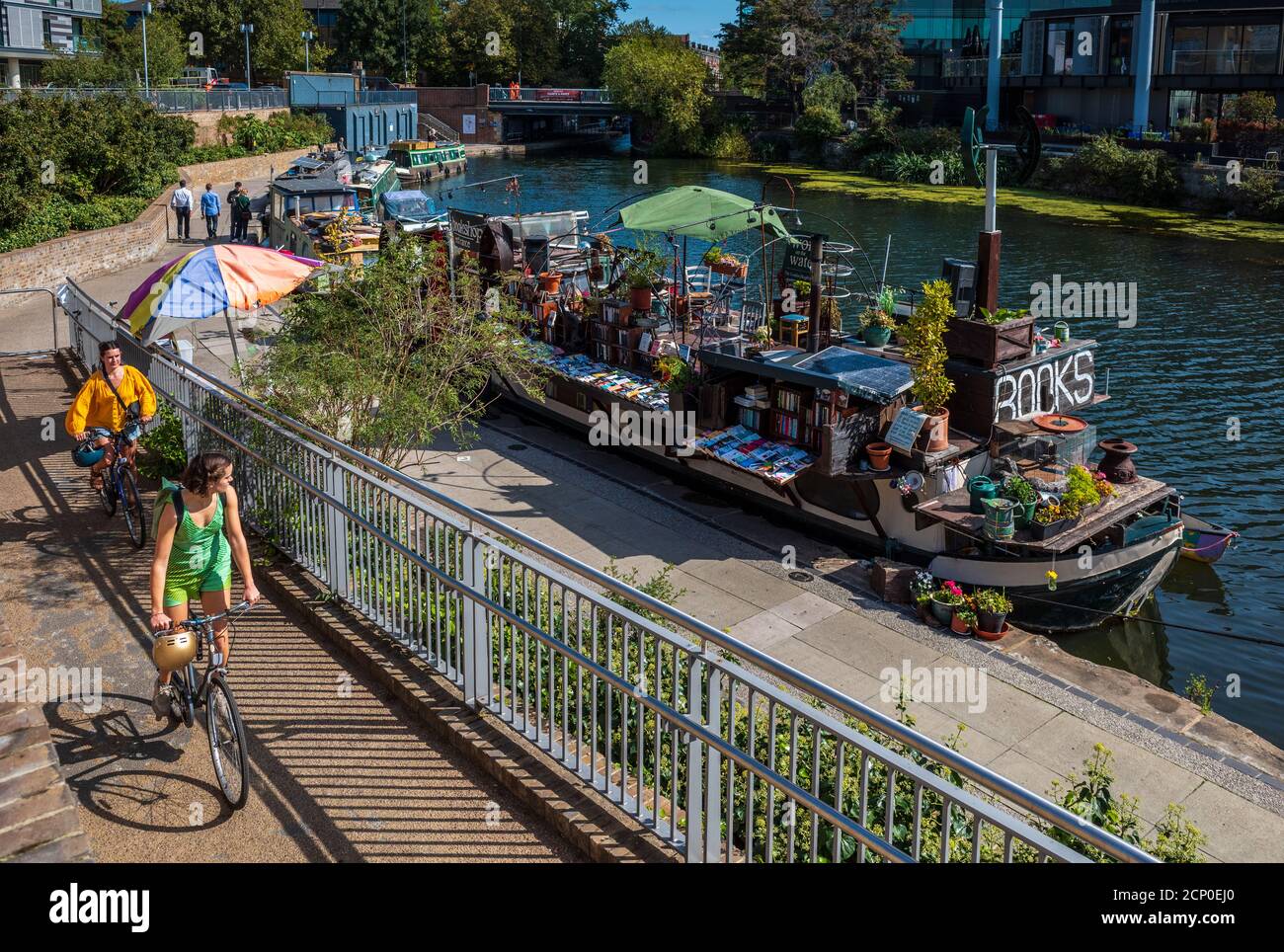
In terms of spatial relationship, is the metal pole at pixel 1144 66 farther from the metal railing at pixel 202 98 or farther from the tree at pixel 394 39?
the tree at pixel 394 39

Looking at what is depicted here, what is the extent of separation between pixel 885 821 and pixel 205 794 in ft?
12.2

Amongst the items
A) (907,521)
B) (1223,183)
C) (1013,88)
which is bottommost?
(907,521)

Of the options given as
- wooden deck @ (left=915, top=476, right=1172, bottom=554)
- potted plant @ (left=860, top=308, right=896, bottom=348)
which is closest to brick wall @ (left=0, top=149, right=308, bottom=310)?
potted plant @ (left=860, top=308, right=896, bottom=348)

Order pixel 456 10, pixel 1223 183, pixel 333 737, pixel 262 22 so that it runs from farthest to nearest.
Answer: pixel 456 10
pixel 262 22
pixel 1223 183
pixel 333 737

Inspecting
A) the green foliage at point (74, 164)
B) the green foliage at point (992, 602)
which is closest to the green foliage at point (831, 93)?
the green foliage at point (74, 164)

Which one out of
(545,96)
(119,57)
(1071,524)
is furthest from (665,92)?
(1071,524)

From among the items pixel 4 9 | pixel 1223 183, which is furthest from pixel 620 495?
pixel 4 9

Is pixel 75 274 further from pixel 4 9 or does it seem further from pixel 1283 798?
pixel 4 9

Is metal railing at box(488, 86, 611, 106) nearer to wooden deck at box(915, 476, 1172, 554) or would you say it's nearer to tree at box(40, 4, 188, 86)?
tree at box(40, 4, 188, 86)

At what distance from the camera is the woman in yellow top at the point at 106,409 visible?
34.9 ft

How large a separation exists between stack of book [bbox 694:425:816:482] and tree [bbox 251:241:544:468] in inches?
121

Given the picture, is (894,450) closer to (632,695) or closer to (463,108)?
(632,695)

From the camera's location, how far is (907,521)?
14.7 meters

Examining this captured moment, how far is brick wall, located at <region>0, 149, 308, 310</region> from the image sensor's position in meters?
26.3
